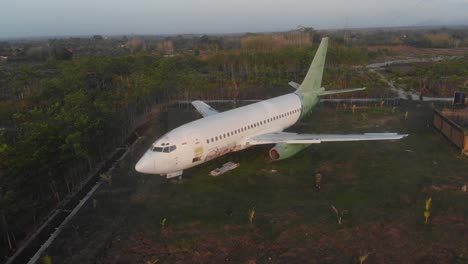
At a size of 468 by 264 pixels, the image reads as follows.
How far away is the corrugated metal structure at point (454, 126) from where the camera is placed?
3119 centimetres

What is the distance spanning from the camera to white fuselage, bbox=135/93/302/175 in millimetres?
24859

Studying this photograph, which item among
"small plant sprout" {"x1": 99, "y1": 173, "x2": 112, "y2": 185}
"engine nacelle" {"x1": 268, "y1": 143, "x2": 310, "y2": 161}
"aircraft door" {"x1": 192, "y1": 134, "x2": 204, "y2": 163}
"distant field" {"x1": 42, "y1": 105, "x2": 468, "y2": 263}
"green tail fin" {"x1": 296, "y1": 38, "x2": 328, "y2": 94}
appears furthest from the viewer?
"green tail fin" {"x1": 296, "y1": 38, "x2": 328, "y2": 94}

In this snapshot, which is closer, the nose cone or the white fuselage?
the nose cone

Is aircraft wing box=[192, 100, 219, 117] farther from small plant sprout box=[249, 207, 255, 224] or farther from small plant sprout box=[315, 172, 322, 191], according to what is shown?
small plant sprout box=[249, 207, 255, 224]

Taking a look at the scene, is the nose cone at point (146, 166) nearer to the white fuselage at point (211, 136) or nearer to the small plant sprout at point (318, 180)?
the white fuselage at point (211, 136)

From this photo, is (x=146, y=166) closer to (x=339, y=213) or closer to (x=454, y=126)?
(x=339, y=213)

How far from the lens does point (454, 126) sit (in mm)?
33344

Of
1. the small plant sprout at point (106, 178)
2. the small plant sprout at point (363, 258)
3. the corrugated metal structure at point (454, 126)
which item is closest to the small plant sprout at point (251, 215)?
the small plant sprout at point (363, 258)

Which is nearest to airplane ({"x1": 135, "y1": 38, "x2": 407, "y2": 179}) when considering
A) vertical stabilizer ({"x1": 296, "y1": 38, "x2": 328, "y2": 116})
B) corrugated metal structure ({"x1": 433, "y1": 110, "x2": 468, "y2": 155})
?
vertical stabilizer ({"x1": 296, "y1": 38, "x2": 328, "y2": 116})

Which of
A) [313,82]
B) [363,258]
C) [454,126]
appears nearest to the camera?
[363,258]

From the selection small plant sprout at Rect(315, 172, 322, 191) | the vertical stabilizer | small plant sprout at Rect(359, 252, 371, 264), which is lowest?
small plant sprout at Rect(359, 252, 371, 264)

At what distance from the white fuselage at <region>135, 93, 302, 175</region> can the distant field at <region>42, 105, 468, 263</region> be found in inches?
79.5

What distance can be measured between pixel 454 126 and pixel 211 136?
2338cm

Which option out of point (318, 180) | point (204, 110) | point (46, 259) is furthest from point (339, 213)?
point (204, 110)
